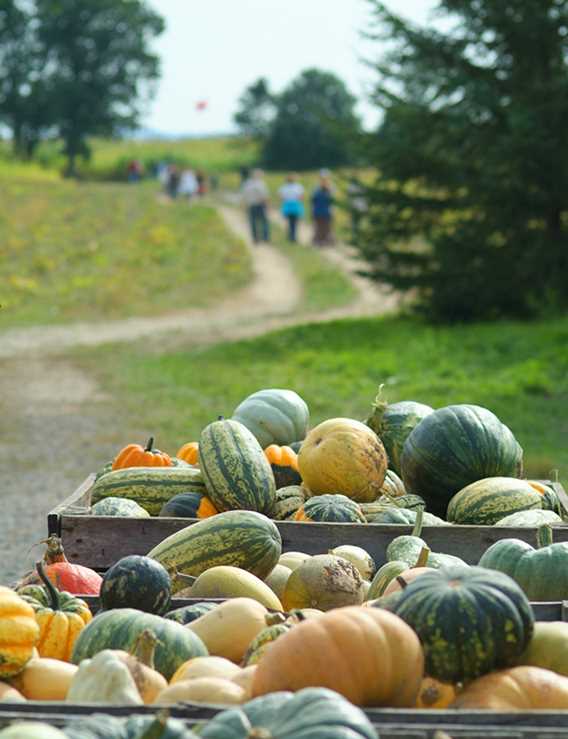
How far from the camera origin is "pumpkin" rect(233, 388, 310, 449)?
572cm

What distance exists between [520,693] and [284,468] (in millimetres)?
2732

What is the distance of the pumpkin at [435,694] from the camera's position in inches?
110

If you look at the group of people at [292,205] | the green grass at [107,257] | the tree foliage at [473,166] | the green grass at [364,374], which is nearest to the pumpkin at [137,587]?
the green grass at [364,374]

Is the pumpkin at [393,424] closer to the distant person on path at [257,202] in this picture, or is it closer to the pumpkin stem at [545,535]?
the pumpkin stem at [545,535]

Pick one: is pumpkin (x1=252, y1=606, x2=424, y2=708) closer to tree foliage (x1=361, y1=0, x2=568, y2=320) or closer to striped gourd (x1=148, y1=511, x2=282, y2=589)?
striped gourd (x1=148, y1=511, x2=282, y2=589)

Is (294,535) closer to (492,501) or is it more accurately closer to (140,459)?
(492,501)

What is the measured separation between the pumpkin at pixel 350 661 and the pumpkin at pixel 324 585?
1020 millimetres

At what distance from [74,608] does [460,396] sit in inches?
381

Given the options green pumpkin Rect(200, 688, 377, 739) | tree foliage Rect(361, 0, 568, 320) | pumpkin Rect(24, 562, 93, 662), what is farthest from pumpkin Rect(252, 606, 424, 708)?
tree foliage Rect(361, 0, 568, 320)

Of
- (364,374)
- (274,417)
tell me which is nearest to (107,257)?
(364,374)

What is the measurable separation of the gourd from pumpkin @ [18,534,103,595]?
29.9 inches

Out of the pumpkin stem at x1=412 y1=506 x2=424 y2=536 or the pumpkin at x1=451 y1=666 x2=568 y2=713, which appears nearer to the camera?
the pumpkin at x1=451 y1=666 x2=568 y2=713

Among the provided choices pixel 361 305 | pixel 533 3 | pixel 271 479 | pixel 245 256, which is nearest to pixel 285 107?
pixel 245 256

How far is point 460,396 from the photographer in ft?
42.2
